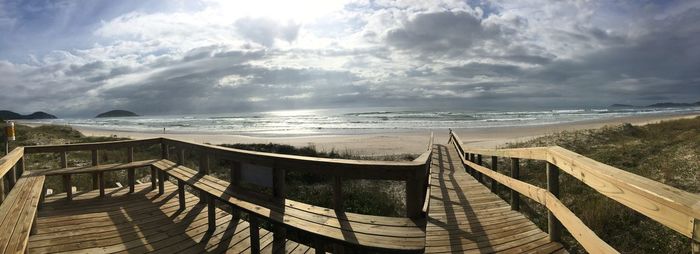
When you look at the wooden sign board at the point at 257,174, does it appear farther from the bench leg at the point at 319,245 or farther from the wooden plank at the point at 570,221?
the wooden plank at the point at 570,221

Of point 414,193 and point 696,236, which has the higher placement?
point 696,236

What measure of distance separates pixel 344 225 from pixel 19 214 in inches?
133

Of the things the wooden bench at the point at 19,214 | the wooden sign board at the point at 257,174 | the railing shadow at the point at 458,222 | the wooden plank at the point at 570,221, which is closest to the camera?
the wooden plank at the point at 570,221

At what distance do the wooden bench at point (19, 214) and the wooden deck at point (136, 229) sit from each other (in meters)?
0.48

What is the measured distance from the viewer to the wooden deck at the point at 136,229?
4160 mm

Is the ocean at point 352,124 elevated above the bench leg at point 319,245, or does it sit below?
above

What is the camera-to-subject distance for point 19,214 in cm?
370

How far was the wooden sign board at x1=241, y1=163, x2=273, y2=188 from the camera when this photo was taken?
4.08 m

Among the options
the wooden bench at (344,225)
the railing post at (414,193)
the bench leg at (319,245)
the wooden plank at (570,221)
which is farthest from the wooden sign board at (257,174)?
the wooden plank at (570,221)

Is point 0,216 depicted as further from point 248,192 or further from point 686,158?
point 686,158

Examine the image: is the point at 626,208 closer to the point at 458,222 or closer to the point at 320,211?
the point at 458,222

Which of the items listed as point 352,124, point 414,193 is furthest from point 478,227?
point 352,124

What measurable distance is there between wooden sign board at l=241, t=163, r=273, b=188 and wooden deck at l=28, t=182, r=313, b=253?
0.71m

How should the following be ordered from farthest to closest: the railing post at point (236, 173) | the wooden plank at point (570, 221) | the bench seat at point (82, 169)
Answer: the bench seat at point (82, 169) < the railing post at point (236, 173) < the wooden plank at point (570, 221)
